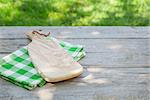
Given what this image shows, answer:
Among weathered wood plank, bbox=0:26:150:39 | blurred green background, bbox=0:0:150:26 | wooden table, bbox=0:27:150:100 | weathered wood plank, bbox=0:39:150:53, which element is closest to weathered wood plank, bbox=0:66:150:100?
wooden table, bbox=0:27:150:100

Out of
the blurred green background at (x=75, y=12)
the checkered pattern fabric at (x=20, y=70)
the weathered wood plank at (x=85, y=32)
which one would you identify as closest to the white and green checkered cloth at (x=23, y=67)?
the checkered pattern fabric at (x=20, y=70)

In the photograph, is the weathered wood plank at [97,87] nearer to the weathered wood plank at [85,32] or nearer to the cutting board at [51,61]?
the cutting board at [51,61]

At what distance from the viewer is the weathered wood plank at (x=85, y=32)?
92.6 inches

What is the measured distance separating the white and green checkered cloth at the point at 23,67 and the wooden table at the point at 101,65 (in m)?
0.03

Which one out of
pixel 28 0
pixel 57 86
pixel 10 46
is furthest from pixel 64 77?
pixel 28 0

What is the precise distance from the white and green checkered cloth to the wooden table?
3cm

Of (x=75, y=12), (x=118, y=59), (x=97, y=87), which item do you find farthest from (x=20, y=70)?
(x=75, y=12)

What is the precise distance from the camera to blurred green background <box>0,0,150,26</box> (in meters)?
3.03

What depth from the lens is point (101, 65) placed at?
2.04 metres

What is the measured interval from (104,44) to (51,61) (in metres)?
0.41

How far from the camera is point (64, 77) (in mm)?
1864

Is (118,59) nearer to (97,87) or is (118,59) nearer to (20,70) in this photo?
(97,87)

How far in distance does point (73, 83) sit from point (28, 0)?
5.19 feet

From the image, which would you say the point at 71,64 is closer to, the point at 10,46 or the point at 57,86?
the point at 57,86
